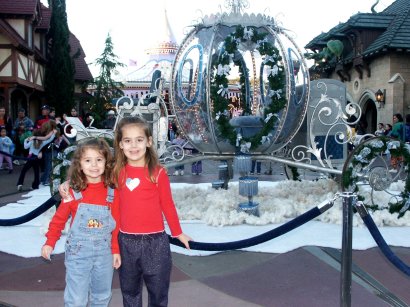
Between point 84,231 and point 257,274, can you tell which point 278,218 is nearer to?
point 257,274

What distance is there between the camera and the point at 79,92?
29.4 meters

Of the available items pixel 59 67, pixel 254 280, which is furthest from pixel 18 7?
pixel 254 280

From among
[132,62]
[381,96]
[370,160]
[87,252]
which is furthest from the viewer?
[132,62]

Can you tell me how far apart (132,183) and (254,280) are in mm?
1582

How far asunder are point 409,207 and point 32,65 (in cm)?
1787

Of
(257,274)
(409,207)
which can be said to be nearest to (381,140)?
(409,207)

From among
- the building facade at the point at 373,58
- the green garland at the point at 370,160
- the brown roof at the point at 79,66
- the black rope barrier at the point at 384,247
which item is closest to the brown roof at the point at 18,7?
the brown roof at the point at 79,66

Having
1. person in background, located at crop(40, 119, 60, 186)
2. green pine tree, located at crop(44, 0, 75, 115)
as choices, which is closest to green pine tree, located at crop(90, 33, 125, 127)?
green pine tree, located at crop(44, 0, 75, 115)

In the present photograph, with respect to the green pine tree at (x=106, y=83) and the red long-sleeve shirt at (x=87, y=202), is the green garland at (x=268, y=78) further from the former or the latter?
the green pine tree at (x=106, y=83)

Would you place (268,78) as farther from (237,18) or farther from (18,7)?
(18,7)

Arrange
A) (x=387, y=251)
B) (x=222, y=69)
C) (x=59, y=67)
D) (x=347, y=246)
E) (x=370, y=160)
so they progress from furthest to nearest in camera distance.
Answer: (x=59, y=67), (x=222, y=69), (x=370, y=160), (x=387, y=251), (x=347, y=246)

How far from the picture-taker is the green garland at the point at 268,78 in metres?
6.33

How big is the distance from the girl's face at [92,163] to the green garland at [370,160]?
11.4 ft

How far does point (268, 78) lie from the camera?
6539 mm
